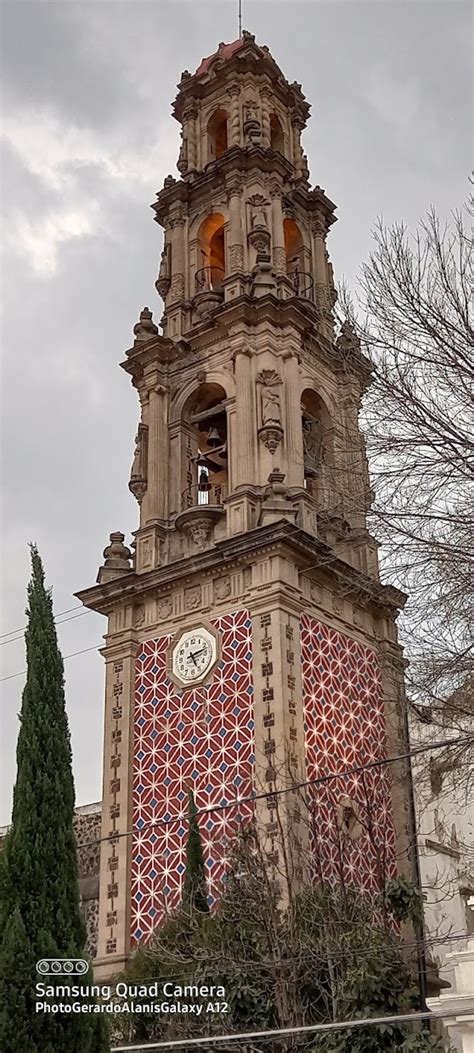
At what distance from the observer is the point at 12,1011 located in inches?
604

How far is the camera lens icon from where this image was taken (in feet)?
51.2

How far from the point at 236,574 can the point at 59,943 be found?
12014 millimetres

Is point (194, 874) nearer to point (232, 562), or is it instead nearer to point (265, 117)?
point (232, 562)

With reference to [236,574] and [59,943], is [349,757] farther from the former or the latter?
[59,943]

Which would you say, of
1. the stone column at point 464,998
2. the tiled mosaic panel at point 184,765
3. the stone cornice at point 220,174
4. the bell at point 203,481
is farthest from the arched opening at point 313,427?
the stone column at point 464,998

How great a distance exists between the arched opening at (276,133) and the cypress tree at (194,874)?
792 inches

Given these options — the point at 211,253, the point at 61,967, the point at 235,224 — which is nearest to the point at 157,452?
the point at 235,224

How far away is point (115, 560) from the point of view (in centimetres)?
2958

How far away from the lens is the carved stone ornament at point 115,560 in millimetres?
29312

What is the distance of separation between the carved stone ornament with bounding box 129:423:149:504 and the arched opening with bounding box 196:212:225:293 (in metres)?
4.45

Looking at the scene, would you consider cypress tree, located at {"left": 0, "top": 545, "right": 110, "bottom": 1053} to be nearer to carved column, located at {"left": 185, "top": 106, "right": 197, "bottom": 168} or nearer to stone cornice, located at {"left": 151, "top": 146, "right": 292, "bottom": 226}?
stone cornice, located at {"left": 151, "top": 146, "right": 292, "bottom": 226}

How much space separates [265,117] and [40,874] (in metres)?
25.0

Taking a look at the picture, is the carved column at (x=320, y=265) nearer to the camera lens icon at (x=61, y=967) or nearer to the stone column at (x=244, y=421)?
the stone column at (x=244, y=421)

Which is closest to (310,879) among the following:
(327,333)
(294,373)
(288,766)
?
(288,766)
